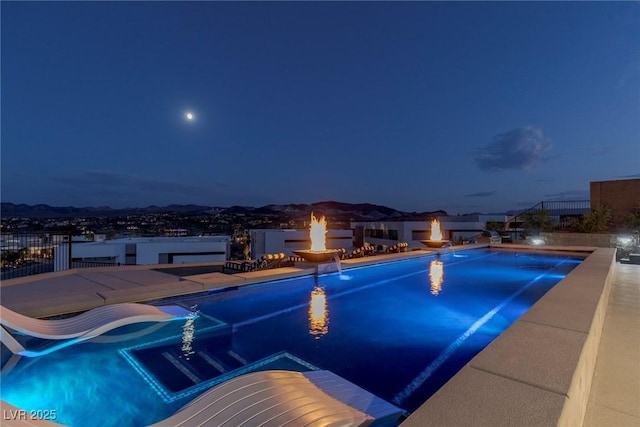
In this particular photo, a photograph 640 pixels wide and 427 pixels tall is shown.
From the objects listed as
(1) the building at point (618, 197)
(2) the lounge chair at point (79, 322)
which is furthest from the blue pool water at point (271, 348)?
(1) the building at point (618, 197)

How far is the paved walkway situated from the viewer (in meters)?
1.83

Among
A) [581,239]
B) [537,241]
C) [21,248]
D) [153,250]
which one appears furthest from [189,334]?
Answer: [153,250]

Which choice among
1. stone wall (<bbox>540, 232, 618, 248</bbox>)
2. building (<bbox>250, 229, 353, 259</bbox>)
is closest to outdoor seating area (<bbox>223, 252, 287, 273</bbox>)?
stone wall (<bbox>540, 232, 618, 248</bbox>)

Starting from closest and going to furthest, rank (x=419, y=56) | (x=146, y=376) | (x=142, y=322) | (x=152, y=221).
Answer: (x=146, y=376), (x=142, y=322), (x=419, y=56), (x=152, y=221)

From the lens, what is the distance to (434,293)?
19.7ft

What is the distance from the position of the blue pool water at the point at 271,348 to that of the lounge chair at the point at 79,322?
0.12 metres

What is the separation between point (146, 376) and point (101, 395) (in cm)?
34

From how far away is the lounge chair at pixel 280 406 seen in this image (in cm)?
160

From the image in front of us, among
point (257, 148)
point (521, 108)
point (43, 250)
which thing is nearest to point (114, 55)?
point (43, 250)

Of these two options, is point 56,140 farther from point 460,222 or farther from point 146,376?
point 460,222

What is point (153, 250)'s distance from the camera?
21.7 m

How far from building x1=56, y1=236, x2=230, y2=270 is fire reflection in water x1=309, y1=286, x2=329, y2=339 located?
60.4ft

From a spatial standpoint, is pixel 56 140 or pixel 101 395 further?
pixel 56 140

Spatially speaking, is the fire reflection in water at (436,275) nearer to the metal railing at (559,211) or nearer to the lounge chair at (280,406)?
the lounge chair at (280,406)
